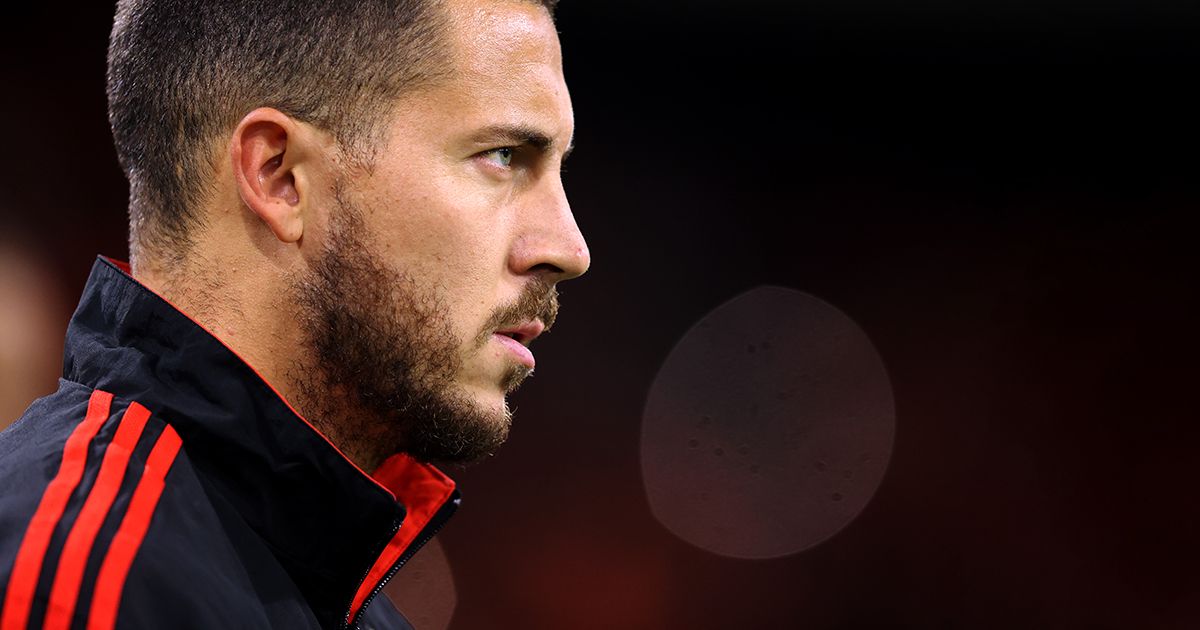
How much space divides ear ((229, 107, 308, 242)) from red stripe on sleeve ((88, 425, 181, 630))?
0.54 feet

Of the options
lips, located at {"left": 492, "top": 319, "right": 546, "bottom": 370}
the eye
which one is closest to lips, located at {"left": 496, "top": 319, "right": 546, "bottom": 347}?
lips, located at {"left": 492, "top": 319, "right": 546, "bottom": 370}

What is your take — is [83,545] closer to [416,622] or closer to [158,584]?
[158,584]

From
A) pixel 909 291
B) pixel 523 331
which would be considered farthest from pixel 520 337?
pixel 909 291

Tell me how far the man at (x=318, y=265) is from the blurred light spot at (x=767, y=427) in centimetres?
153

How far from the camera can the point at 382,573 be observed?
0.79 metres

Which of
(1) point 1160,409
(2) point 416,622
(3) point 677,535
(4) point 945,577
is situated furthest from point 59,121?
(1) point 1160,409

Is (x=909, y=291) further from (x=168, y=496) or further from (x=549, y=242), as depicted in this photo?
(x=168, y=496)

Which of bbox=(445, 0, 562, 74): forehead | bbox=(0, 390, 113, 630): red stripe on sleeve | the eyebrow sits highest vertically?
bbox=(445, 0, 562, 74): forehead

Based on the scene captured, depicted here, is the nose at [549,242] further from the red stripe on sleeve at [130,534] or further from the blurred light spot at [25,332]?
the blurred light spot at [25,332]

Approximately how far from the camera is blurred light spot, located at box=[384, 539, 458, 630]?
88.0 inches

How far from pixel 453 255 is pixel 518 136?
0.10m

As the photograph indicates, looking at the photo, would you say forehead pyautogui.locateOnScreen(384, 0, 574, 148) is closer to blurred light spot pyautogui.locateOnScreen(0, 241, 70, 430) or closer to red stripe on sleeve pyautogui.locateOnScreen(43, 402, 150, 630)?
red stripe on sleeve pyautogui.locateOnScreen(43, 402, 150, 630)

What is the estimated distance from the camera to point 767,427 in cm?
233

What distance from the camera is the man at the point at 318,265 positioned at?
25.4 inches
